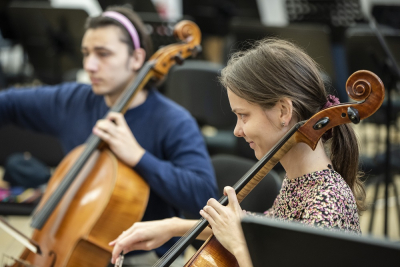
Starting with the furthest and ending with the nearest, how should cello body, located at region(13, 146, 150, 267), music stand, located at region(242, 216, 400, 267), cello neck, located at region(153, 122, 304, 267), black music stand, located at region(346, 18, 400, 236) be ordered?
black music stand, located at region(346, 18, 400, 236) → cello body, located at region(13, 146, 150, 267) → cello neck, located at region(153, 122, 304, 267) → music stand, located at region(242, 216, 400, 267)

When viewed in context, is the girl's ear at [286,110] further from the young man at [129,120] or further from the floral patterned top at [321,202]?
the young man at [129,120]

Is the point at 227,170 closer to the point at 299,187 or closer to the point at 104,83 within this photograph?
the point at 104,83

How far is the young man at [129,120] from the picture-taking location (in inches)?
64.6

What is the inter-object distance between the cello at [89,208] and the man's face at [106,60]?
3.6 inches

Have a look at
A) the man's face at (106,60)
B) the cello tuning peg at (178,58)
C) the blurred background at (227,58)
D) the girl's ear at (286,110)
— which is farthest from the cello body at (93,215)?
the girl's ear at (286,110)

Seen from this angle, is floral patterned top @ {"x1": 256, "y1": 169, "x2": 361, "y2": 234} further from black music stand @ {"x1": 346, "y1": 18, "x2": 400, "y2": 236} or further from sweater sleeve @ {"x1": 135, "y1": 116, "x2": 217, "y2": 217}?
black music stand @ {"x1": 346, "y1": 18, "x2": 400, "y2": 236}

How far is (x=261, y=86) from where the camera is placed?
1.07 metres

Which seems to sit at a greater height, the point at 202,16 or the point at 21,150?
the point at 202,16

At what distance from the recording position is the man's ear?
6.14 feet

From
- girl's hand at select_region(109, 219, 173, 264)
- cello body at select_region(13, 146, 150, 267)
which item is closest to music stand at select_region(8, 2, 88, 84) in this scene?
cello body at select_region(13, 146, 150, 267)

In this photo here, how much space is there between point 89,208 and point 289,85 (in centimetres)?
78

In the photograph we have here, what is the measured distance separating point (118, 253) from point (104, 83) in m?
0.77

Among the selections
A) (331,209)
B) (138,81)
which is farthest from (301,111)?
(138,81)

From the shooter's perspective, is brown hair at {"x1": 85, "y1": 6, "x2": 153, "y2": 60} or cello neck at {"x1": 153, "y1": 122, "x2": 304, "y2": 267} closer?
cello neck at {"x1": 153, "y1": 122, "x2": 304, "y2": 267}
